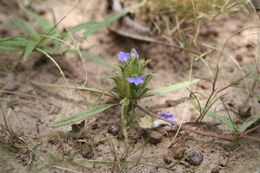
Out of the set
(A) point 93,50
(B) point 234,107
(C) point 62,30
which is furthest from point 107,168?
(C) point 62,30

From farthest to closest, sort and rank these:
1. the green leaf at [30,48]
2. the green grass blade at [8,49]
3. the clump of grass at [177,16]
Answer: the clump of grass at [177,16] → the green grass blade at [8,49] → the green leaf at [30,48]

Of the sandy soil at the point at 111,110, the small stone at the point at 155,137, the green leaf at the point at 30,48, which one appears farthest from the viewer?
the green leaf at the point at 30,48

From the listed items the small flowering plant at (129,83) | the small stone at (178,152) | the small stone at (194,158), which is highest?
A: the small flowering plant at (129,83)

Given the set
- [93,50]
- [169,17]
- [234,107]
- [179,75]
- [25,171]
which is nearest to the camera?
[25,171]

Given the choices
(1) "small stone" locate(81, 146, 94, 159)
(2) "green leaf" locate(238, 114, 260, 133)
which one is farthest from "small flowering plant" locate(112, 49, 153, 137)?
(2) "green leaf" locate(238, 114, 260, 133)

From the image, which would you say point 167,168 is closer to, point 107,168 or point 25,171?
point 107,168

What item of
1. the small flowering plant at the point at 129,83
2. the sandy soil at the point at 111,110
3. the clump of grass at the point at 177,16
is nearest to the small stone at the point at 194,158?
the sandy soil at the point at 111,110

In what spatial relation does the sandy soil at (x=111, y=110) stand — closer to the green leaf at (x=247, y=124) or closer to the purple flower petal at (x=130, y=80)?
the green leaf at (x=247, y=124)
